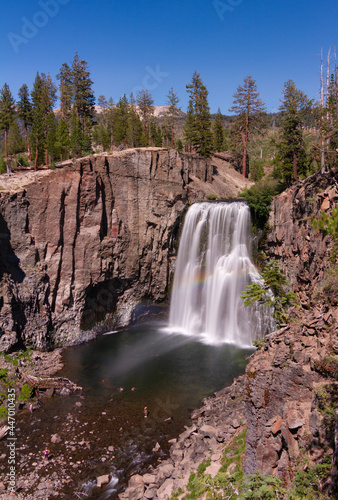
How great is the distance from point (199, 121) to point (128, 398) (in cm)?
3817

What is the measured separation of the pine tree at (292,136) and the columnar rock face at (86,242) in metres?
10.1

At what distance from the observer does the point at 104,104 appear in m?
75.6

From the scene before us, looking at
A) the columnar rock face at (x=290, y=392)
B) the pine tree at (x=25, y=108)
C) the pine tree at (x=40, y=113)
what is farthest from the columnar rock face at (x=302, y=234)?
the pine tree at (x=25, y=108)

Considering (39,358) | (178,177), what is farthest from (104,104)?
(39,358)

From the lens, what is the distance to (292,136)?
95.1 ft

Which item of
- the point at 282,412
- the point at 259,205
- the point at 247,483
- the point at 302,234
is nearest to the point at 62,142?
the point at 259,205

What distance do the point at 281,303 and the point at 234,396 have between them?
5.57 metres

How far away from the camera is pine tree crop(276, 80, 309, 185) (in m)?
28.2

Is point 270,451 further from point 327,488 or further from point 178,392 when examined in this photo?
point 178,392

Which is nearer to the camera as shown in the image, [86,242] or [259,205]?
[259,205]

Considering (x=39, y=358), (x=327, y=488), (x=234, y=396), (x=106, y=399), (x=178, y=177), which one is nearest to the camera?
(x=327, y=488)

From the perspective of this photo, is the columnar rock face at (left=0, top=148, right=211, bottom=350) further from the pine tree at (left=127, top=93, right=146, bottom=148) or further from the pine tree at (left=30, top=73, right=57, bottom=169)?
the pine tree at (left=127, top=93, right=146, bottom=148)

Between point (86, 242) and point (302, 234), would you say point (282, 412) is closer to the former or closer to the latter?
point (302, 234)

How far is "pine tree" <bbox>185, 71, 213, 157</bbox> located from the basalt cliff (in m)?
12.8
